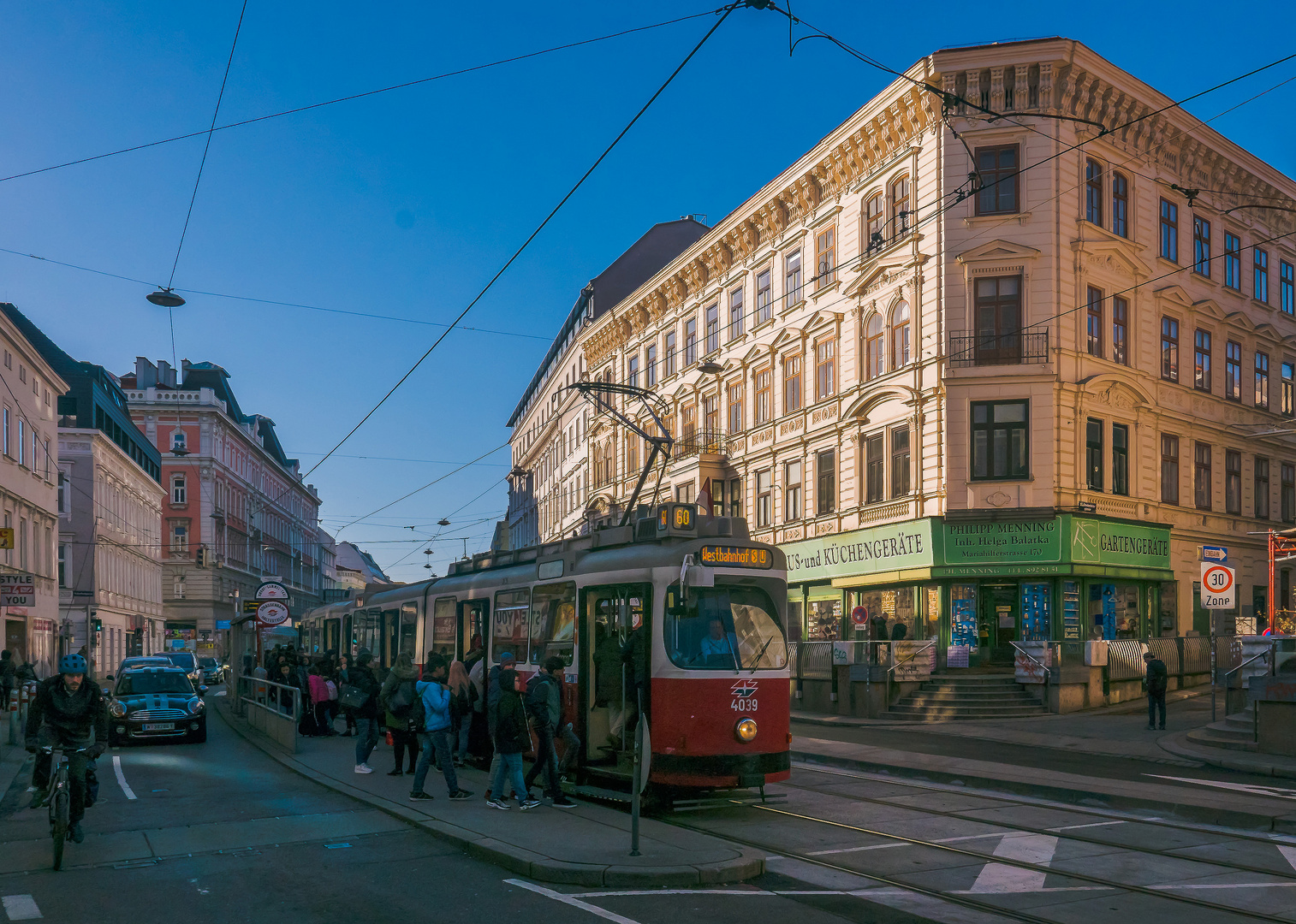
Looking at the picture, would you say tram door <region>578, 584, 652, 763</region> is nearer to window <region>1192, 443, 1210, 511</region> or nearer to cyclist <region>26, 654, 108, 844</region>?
cyclist <region>26, 654, 108, 844</region>

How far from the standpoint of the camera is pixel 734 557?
12812 millimetres

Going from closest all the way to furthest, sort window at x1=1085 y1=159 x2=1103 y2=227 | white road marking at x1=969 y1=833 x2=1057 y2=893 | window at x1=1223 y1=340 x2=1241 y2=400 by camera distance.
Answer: white road marking at x1=969 y1=833 x2=1057 y2=893, window at x1=1085 y1=159 x2=1103 y2=227, window at x1=1223 y1=340 x2=1241 y2=400

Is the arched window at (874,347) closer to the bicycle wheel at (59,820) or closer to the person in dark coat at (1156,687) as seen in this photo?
the person in dark coat at (1156,687)

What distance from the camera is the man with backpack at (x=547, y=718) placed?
12164 millimetres

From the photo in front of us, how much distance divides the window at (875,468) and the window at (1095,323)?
19.1 feet

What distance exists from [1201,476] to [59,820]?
3217 cm

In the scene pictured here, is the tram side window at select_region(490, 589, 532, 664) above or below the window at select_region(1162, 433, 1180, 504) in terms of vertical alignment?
below

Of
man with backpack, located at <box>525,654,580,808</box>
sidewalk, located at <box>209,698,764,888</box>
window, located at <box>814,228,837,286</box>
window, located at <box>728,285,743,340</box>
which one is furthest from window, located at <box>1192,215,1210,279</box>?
sidewalk, located at <box>209,698,764,888</box>

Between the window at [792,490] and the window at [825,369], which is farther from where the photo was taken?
the window at [792,490]

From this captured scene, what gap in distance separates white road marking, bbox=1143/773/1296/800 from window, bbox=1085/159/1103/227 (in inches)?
724

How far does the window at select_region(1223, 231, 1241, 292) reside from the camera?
35625 mm

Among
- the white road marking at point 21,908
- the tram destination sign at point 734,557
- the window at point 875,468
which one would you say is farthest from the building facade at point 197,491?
the white road marking at point 21,908

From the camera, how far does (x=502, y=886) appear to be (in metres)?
8.73

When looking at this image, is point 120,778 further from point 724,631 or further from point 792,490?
point 792,490
